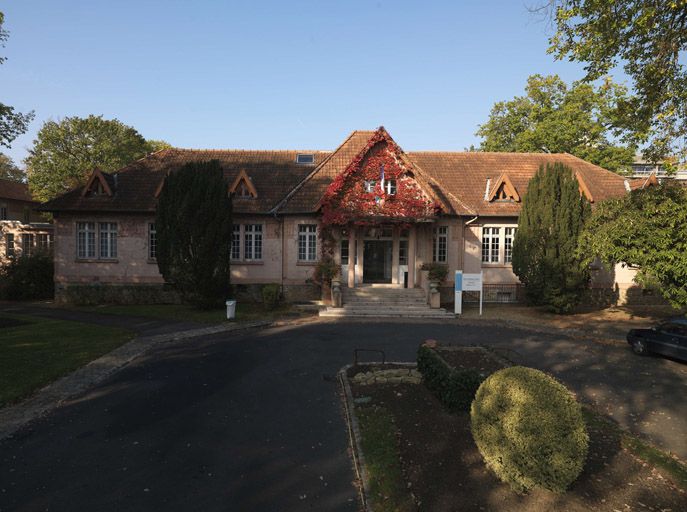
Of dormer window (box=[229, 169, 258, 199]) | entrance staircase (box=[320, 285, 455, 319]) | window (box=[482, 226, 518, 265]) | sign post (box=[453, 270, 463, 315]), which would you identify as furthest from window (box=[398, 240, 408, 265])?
dormer window (box=[229, 169, 258, 199])

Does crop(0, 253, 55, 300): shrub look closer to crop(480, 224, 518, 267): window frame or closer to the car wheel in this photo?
crop(480, 224, 518, 267): window frame

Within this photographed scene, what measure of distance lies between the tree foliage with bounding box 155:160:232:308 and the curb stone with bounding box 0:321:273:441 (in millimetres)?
3745

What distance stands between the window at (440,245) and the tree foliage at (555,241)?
4.52 meters

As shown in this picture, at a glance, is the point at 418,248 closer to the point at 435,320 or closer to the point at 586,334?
the point at 435,320

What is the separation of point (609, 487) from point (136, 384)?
985 centimetres

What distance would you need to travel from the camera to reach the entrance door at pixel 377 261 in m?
22.8

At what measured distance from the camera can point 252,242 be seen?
76.0 ft

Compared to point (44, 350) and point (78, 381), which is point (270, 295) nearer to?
point (44, 350)

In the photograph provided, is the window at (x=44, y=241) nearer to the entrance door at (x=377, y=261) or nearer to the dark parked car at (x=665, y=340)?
the entrance door at (x=377, y=261)

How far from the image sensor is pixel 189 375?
10.6m

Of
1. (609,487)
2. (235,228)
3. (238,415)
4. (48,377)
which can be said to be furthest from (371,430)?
(235,228)

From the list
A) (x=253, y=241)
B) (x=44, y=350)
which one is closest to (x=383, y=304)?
(x=253, y=241)

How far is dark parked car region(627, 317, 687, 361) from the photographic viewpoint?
12102 mm

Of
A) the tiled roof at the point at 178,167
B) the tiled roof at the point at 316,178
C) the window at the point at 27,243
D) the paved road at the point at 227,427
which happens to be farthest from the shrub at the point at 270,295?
the window at the point at 27,243
